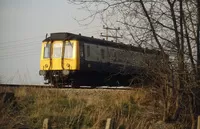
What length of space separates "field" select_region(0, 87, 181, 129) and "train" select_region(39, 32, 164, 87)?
6653 millimetres

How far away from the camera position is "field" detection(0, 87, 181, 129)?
8258mm

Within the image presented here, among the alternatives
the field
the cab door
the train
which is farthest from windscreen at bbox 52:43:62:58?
the field

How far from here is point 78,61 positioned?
19109 mm

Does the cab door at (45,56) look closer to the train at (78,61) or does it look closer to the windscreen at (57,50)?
the train at (78,61)

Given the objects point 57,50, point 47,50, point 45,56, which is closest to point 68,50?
point 57,50

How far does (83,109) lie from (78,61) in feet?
31.8

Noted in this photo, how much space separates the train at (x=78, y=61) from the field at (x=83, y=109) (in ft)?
21.8

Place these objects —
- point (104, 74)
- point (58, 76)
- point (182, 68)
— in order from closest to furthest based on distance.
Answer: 1. point (182, 68)
2. point (58, 76)
3. point (104, 74)

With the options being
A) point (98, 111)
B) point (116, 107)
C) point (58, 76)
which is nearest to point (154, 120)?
point (116, 107)

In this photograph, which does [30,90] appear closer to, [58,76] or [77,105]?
[77,105]

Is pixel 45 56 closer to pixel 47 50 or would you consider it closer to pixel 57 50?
pixel 47 50

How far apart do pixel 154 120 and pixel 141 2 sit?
3.07 m

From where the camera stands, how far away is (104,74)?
20.6 meters

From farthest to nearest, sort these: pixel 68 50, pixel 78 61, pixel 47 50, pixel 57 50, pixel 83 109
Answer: pixel 47 50 < pixel 57 50 < pixel 68 50 < pixel 78 61 < pixel 83 109
